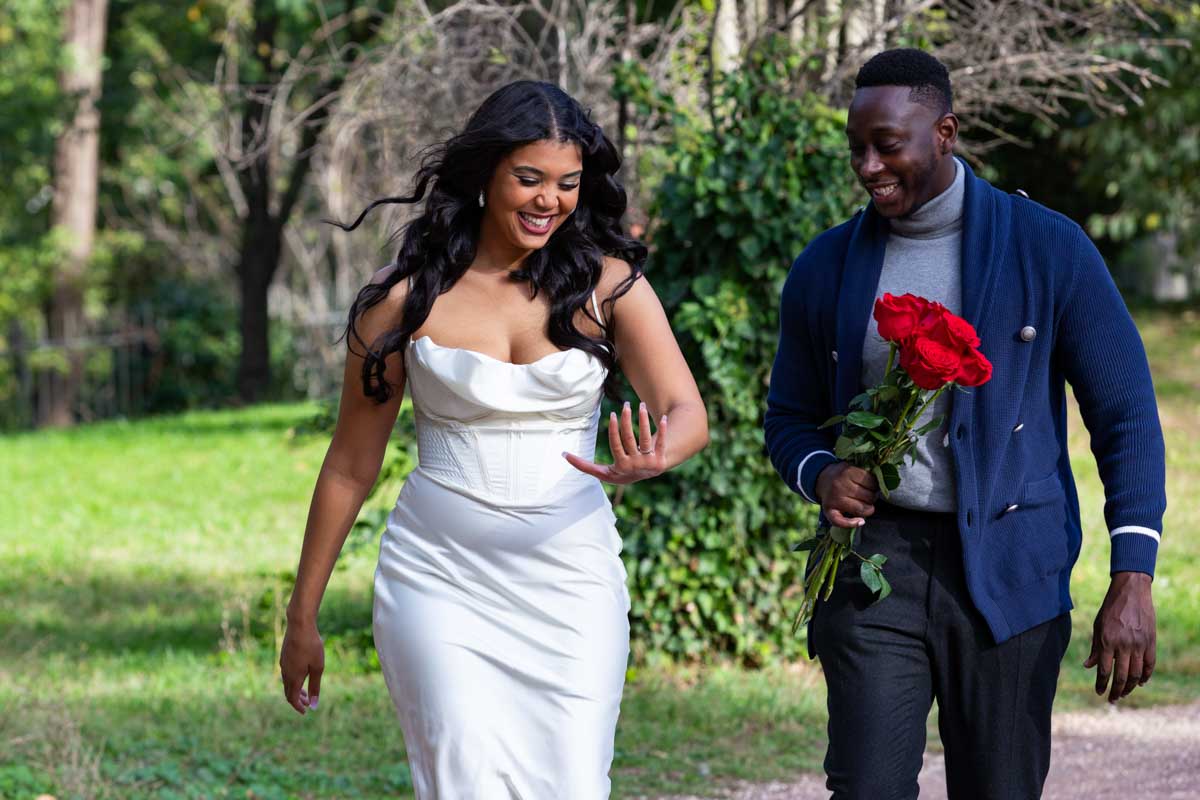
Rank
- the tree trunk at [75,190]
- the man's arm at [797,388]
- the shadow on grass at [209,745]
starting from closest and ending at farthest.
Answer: the man's arm at [797,388] < the shadow on grass at [209,745] < the tree trunk at [75,190]

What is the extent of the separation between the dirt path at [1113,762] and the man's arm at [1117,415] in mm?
2494

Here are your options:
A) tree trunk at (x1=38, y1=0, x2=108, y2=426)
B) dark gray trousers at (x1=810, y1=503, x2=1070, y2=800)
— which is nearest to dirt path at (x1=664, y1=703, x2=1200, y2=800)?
dark gray trousers at (x1=810, y1=503, x2=1070, y2=800)

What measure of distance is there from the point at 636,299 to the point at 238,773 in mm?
3222

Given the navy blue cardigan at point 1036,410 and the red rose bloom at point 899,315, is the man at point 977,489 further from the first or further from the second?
the red rose bloom at point 899,315

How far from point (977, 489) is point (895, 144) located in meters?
0.71

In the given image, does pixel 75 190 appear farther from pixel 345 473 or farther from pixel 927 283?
pixel 927 283

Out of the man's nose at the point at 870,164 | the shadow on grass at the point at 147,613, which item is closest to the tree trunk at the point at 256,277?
the shadow on grass at the point at 147,613

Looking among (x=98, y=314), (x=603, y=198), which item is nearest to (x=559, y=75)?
(x=603, y=198)

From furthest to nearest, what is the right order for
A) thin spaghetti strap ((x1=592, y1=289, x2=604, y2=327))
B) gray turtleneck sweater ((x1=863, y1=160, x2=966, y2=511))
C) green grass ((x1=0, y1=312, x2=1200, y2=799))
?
green grass ((x1=0, y1=312, x2=1200, y2=799)), thin spaghetti strap ((x1=592, y1=289, x2=604, y2=327)), gray turtleneck sweater ((x1=863, y1=160, x2=966, y2=511))

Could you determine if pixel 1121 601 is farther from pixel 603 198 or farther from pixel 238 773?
pixel 238 773

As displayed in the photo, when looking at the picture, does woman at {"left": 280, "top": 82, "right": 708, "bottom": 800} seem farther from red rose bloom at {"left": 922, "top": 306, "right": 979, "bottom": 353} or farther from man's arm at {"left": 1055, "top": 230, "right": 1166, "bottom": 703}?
man's arm at {"left": 1055, "top": 230, "right": 1166, "bottom": 703}

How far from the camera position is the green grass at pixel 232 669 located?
238 inches

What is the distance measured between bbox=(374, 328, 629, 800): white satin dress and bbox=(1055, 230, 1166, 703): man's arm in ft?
3.24

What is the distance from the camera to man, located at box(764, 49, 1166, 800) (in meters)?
3.31
